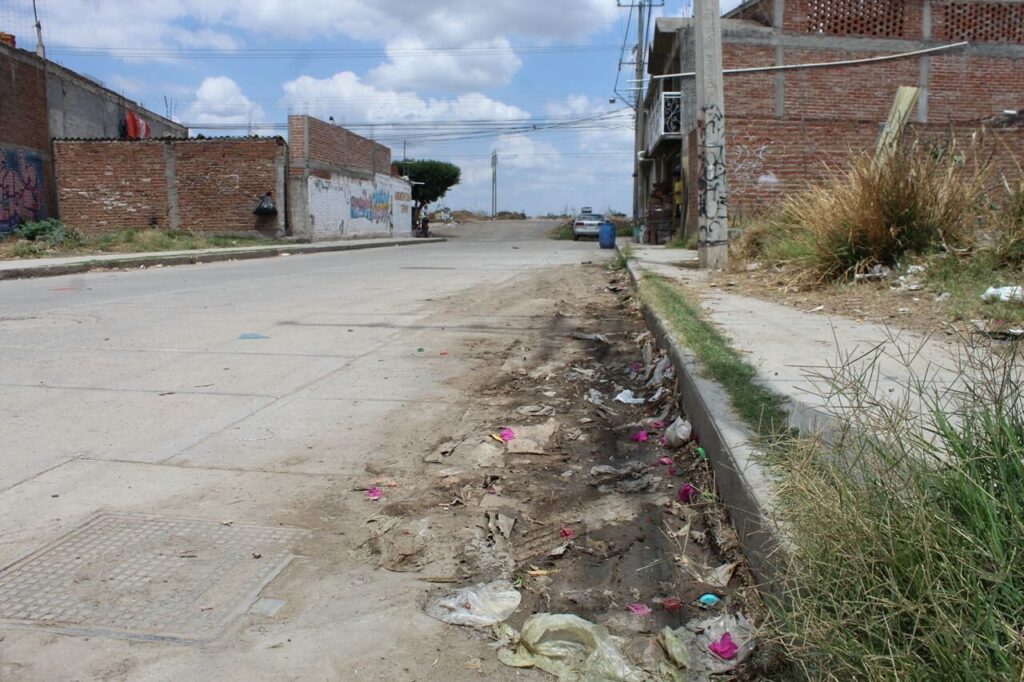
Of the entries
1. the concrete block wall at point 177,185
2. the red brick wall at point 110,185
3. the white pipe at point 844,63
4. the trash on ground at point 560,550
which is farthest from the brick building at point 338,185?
the trash on ground at point 560,550

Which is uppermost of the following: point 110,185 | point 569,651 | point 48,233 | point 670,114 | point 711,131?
point 670,114

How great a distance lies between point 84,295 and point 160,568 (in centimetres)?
1057

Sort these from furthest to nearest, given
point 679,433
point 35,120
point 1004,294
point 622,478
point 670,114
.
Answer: point 35,120 < point 670,114 < point 1004,294 < point 679,433 < point 622,478

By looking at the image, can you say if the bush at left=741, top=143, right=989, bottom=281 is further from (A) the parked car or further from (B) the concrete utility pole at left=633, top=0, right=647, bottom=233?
(A) the parked car

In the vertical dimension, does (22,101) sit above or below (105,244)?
above

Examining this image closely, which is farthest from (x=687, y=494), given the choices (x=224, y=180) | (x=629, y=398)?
(x=224, y=180)

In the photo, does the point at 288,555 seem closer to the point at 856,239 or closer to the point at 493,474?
the point at 493,474

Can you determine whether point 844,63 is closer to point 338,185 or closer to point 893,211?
point 893,211

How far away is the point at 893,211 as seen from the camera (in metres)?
9.20

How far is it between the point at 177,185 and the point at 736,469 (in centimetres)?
3377

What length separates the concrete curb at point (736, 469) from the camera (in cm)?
267

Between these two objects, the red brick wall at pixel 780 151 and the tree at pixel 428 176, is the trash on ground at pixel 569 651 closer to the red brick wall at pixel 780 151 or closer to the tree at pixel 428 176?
the red brick wall at pixel 780 151

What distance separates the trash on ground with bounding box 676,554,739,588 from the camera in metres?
3.04

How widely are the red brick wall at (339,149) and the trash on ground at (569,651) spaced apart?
3362cm
